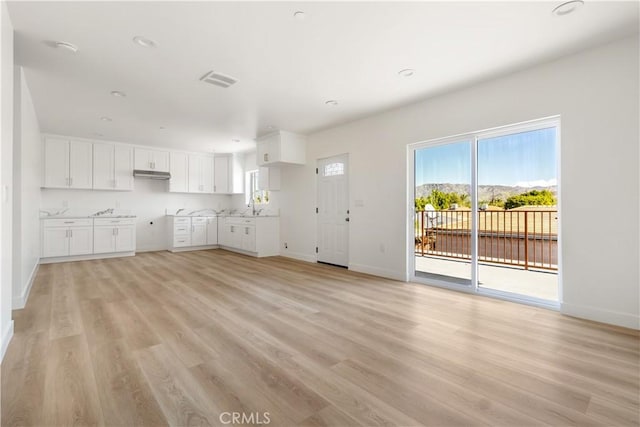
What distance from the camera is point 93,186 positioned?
6.43m

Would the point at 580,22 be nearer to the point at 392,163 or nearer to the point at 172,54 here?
the point at 392,163

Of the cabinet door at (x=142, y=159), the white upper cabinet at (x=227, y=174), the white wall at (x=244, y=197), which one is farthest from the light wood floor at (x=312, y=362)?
the white upper cabinet at (x=227, y=174)

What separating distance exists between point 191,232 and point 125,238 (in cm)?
→ 143

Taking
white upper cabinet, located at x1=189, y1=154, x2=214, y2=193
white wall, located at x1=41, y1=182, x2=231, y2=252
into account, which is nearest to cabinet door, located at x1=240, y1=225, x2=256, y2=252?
white upper cabinet, located at x1=189, y1=154, x2=214, y2=193

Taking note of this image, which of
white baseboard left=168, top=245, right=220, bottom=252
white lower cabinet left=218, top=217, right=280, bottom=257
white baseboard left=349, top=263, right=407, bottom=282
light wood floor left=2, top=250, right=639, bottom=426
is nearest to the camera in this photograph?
light wood floor left=2, top=250, right=639, bottom=426

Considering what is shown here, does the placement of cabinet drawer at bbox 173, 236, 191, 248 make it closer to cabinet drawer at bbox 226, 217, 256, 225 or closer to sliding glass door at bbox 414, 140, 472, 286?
cabinet drawer at bbox 226, 217, 256, 225

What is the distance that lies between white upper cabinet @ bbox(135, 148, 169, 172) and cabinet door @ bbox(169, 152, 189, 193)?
0.14m

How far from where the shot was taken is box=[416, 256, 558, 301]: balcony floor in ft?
11.9

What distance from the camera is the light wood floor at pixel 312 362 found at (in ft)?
4.95

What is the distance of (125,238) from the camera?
6.50 m

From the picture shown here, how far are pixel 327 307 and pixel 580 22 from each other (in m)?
3.34

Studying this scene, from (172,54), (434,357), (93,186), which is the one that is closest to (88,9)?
(172,54)

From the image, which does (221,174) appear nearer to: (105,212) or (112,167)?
(112,167)

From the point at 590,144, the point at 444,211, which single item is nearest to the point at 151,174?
the point at 444,211
